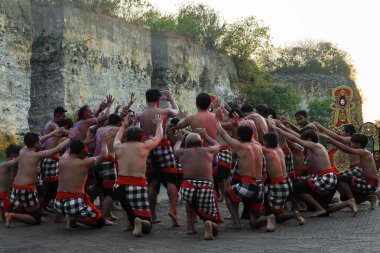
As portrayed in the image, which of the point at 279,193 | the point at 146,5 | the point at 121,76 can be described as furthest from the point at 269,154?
the point at 146,5

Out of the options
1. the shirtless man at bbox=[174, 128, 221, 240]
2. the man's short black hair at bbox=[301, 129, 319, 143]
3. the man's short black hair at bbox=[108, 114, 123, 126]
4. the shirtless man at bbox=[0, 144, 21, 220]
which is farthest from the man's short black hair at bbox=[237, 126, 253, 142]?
the shirtless man at bbox=[0, 144, 21, 220]

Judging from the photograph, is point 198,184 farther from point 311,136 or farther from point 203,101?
point 311,136

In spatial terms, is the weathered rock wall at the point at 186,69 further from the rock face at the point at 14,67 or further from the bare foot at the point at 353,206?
the bare foot at the point at 353,206

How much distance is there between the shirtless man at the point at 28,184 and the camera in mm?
7414

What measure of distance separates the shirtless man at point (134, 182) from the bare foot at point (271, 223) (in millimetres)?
1378

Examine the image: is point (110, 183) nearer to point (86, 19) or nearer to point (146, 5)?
point (86, 19)

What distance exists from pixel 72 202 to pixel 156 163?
1.22 m

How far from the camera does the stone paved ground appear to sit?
5575 mm

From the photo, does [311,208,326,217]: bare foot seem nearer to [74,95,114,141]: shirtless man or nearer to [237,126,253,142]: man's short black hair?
[237,126,253,142]: man's short black hair

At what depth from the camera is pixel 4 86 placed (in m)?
14.9

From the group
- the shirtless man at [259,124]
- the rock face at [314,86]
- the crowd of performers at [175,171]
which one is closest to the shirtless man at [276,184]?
the crowd of performers at [175,171]

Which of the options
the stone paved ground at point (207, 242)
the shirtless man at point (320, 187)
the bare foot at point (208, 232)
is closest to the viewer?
the stone paved ground at point (207, 242)

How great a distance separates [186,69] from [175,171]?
61.1ft

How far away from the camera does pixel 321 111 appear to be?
1470 inches
